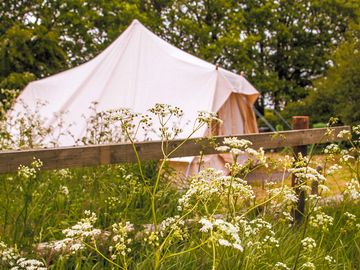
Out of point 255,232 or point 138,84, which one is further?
point 138,84

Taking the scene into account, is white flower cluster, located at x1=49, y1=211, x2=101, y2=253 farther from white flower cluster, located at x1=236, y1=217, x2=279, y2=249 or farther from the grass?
white flower cluster, located at x1=236, y1=217, x2=279, y2=249

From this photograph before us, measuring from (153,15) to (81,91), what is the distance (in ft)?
52.8

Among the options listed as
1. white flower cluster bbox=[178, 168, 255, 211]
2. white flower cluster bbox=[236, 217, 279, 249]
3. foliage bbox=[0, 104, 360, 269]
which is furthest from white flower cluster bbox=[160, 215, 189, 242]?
white flower cluster bbox=[236, 217, 279, 249]

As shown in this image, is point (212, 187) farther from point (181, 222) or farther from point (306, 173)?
point (306, 173)

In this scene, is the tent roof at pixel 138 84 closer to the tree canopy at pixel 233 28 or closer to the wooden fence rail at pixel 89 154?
the wooden fence rail at pixel 89 154

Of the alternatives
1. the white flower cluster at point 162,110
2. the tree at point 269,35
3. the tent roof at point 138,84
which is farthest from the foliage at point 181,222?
the tree at point 269,35

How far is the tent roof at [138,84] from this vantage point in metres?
9.10

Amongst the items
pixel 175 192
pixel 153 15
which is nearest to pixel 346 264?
pixel 175 192

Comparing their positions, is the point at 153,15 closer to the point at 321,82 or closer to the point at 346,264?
the point at 321,82

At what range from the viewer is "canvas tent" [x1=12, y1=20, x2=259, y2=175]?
29.9ft

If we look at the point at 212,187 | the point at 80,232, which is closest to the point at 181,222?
the point at 212,187

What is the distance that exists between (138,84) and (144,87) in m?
0.15

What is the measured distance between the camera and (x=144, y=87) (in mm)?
9672

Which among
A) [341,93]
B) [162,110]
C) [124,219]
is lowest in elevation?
[124,219]
